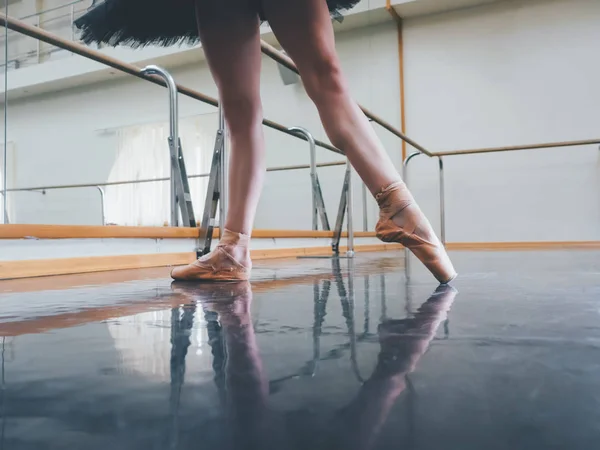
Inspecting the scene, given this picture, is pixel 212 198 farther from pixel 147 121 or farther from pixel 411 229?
pixel 147 121

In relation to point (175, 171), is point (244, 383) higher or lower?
lower

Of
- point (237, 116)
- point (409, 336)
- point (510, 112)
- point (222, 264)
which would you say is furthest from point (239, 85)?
point (510, 112)

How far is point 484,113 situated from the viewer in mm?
4164

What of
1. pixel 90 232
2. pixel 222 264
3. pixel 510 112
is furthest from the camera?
pixel 510 112

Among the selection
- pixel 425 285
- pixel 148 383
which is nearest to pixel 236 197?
pixel 425 285

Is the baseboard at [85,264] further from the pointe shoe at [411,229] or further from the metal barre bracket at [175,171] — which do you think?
the pointe shoe at [411,229]

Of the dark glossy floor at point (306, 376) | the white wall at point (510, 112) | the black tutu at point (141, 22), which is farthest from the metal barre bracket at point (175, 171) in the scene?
the white wall at point (510, 112)

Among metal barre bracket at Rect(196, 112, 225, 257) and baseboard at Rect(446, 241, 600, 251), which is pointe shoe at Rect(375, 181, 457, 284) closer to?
metal barre bracket at Rect(196, 112, 225, 257)

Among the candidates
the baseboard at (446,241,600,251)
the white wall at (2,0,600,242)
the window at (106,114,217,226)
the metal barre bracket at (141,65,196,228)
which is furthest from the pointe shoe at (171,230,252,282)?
the window at (106,114,217,226)

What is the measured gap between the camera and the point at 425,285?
81 cm

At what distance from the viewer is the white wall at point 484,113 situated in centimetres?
388

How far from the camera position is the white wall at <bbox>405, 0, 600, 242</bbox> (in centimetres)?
387

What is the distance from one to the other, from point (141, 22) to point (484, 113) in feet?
11.9

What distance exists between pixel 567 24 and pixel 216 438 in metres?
4.47
